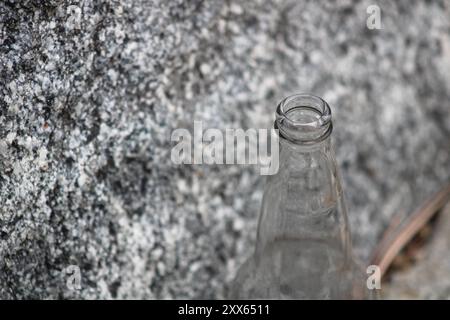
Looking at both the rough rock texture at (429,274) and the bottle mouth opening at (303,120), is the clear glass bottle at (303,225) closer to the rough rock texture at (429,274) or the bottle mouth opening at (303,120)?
the bottle mouth opening at (303,120)

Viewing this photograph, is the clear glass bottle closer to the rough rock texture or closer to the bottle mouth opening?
the bottle mouth opening

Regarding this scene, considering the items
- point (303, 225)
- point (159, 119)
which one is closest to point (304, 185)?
point (303, 225)

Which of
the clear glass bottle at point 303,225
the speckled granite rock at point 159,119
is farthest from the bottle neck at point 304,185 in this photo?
the speckled granite rock at point 159,119

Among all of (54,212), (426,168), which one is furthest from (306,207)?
(426,168)

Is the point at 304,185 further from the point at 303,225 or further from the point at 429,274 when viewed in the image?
the point at 429,274

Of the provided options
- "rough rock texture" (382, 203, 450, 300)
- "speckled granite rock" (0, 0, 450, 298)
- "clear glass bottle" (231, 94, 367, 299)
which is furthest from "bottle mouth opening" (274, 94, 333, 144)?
"rough rock texture" (382, 203, 450, 300)
